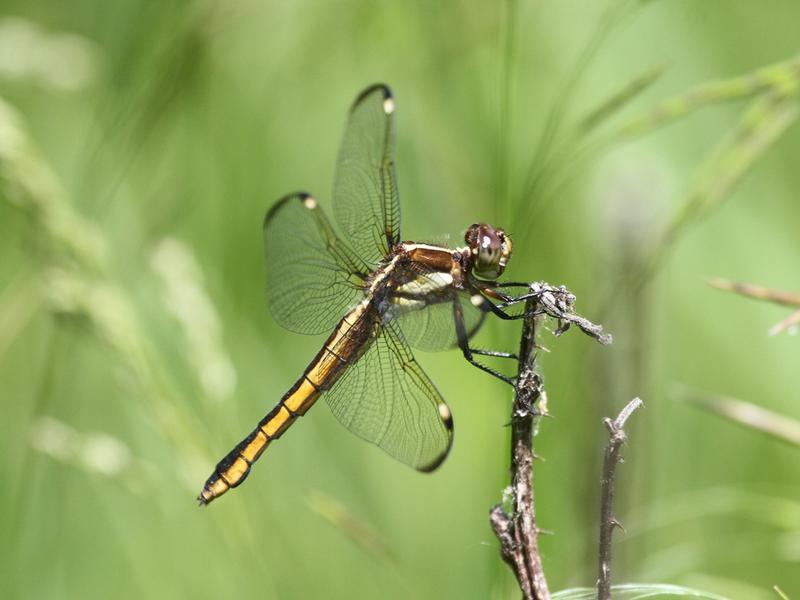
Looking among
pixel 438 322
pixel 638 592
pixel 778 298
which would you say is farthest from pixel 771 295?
pixel 438 322

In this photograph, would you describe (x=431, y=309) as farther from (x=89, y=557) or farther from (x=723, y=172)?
(x=89, y=557)

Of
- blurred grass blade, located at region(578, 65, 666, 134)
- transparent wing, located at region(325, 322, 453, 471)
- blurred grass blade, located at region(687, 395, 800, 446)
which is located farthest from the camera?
transparent wing, located at region(325, 322, 453, 471)

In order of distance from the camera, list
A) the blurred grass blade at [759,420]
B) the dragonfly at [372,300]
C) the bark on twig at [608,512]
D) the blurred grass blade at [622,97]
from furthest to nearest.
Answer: the dragonfly at [372,300]
the blurred grass blade at [622,97]
the blurred grass blade at [759,420]
the bark on twig at [608,512]

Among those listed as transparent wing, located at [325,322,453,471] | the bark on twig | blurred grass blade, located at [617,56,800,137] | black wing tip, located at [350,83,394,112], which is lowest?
the bark on twig

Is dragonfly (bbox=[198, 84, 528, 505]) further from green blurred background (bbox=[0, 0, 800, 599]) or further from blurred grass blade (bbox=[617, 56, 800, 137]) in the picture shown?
blurred grass blade (bbox=[617, 56, 800, 137])

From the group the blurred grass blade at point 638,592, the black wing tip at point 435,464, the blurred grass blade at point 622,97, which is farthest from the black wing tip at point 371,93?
the blurred grass blade at point 638,592

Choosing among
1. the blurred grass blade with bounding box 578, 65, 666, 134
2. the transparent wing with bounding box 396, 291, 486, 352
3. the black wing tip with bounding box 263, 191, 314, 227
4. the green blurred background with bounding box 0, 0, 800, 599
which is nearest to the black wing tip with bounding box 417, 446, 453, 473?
the green blurred background with bounding box 0, 0, 800, 599

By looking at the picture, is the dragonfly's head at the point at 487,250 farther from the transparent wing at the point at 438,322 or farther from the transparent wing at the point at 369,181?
the transparent wing at the point at 369,181
